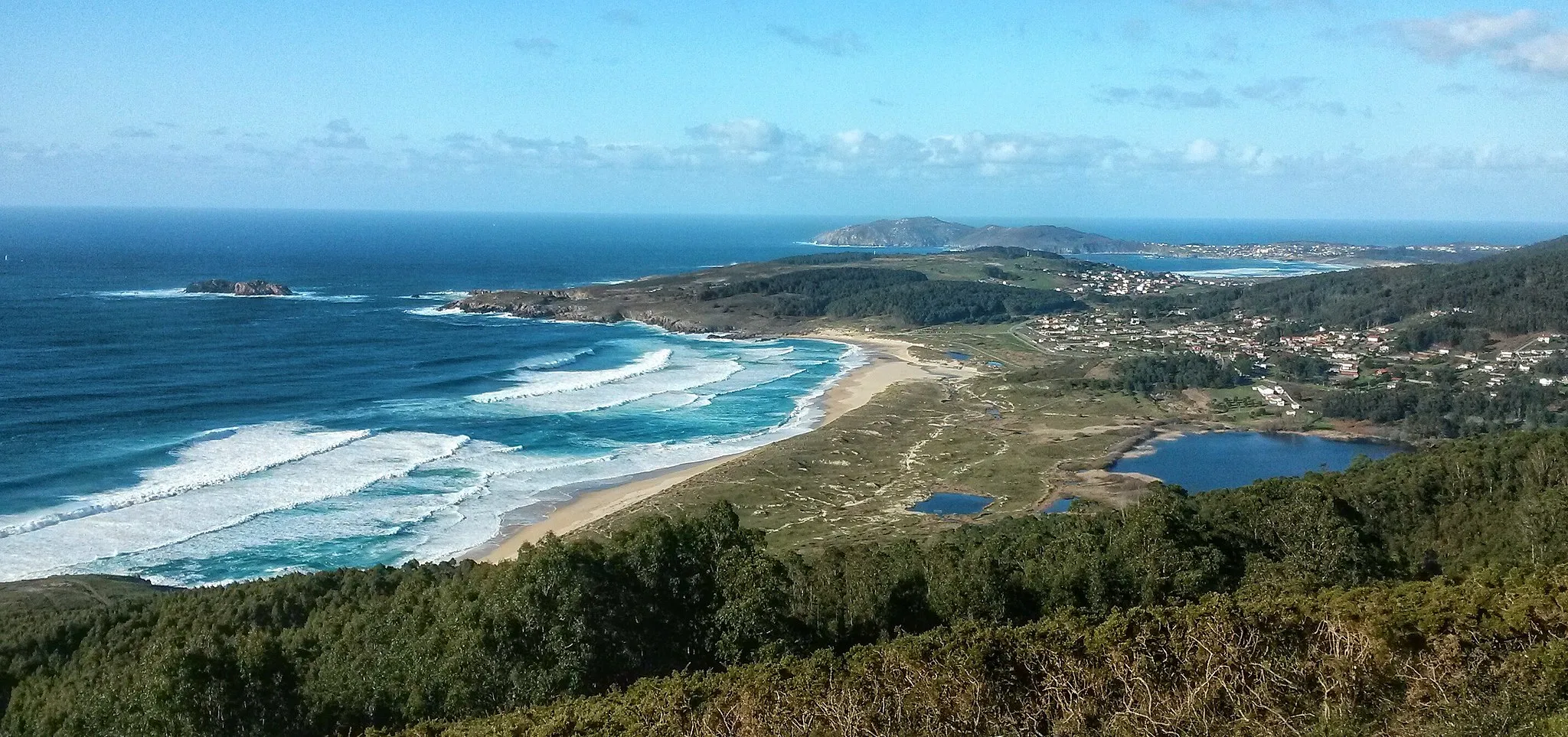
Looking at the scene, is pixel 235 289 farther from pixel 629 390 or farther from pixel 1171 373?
pixel 1171 373

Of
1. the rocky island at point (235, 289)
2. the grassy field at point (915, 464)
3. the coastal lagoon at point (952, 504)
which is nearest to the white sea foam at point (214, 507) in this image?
the grassy field at point (915, 464)

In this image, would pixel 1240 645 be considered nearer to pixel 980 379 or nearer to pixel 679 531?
pixel 679 531

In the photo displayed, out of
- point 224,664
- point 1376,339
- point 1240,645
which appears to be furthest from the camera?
point 1376,339

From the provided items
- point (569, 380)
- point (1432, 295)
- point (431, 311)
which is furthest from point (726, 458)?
point (1432, 295)

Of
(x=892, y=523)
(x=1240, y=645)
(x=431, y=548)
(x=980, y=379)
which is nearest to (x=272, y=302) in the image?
(x=980, y=379)

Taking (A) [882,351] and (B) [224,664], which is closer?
(B) [224,664]

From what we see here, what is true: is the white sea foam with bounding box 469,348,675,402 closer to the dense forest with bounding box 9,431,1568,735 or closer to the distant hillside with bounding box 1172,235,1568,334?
the dense forest with bounding box 9,431,1568,735
